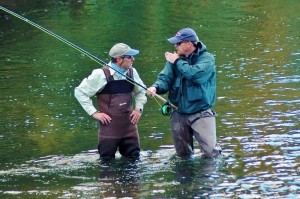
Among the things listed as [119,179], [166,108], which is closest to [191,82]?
→ [166,108]

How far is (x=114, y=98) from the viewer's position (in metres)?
11.6

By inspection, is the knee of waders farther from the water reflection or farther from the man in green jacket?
the man in green jacket

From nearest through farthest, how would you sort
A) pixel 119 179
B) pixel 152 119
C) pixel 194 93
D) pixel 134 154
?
pixel 119 179 → pixel 194 93 → pixel 134 154 → pixel 152 119

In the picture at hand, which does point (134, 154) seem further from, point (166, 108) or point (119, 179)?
point (119, 179)

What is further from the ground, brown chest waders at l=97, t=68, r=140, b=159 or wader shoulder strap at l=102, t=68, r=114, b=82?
wader shoulder strap at l=102, t=68, r=114, b=82

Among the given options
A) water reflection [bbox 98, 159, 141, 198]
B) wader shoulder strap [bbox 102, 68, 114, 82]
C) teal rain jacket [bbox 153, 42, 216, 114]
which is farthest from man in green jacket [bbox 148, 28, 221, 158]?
water reflection [bbox 98, 159, 141, 198]

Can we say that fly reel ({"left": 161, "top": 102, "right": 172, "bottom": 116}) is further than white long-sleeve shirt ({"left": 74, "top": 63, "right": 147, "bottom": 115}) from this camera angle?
Yes

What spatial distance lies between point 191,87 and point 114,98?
1034mm

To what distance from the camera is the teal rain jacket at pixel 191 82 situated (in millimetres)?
11203

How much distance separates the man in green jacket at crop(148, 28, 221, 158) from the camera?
11258 millimetres

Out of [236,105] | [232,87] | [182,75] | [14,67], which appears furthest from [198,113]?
[14,67]

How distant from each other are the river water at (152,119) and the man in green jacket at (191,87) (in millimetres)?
458

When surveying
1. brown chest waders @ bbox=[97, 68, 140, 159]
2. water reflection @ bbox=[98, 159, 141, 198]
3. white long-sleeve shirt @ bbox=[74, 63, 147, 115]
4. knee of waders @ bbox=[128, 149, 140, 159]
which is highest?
white long-sleeve shirt @ bbox=[74, 63, 147, 115]

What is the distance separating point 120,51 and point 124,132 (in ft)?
3.53
